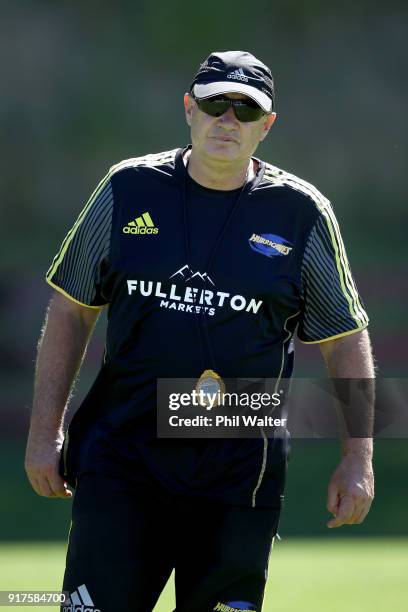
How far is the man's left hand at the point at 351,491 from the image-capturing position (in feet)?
13.3

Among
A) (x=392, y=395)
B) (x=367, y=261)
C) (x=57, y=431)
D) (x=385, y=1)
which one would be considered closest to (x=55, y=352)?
(x=57, y=431)

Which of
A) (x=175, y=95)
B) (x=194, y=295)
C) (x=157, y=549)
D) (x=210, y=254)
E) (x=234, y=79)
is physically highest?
(x=175, y=95)

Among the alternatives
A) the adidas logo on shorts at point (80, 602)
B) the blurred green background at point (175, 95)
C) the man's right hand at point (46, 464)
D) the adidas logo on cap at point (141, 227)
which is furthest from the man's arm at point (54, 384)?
the blurred green background at point (175, 95)

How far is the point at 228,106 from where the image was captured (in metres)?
4.16

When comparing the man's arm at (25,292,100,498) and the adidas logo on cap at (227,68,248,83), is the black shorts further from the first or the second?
the adidas logo on cap at (227,68,248,83)

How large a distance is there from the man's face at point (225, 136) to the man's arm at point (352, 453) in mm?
716

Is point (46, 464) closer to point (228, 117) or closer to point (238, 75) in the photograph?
point (228, 117)

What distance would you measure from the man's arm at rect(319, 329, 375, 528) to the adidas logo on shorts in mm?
858

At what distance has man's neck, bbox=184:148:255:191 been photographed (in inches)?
163

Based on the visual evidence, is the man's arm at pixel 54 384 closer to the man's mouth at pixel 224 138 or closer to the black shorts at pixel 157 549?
the black shorts at pixel 157 549

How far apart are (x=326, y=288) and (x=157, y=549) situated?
1.02m

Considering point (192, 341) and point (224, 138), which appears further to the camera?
point (224, 138)

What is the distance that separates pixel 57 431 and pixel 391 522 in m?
6.23

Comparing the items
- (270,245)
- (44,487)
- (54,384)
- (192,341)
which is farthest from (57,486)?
(270,245)
